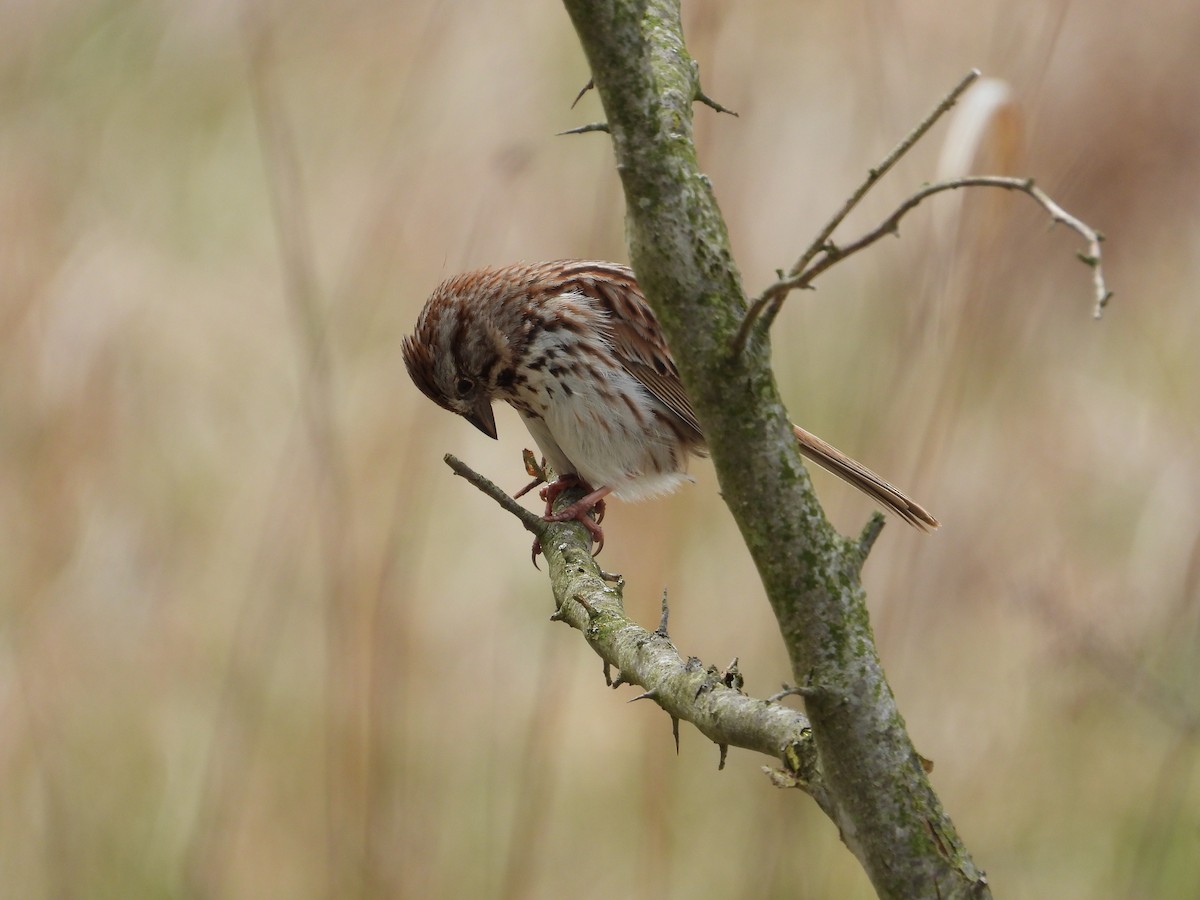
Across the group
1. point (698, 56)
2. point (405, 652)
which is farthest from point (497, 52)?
point (405, 652)

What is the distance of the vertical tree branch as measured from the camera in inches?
42.7

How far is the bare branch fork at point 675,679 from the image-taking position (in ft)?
3.89

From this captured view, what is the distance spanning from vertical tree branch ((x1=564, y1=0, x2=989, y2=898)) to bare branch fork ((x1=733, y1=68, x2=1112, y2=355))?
6 centimetres

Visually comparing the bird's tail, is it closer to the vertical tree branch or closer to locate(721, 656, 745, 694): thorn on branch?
locate(721, 656, 745, 694): thorn on branch

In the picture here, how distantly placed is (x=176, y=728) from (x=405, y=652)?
0.82 m

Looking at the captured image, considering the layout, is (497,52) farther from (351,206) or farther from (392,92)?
(351,206)

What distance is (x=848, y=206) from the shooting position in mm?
966

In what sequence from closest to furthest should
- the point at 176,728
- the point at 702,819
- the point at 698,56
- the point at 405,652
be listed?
the point at 698,56 < the point at 405,652 < the point at 176,728 < the point at 702,819

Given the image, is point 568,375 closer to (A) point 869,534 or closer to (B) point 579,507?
(B) point 579,507

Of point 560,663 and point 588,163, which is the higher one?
point 588,163

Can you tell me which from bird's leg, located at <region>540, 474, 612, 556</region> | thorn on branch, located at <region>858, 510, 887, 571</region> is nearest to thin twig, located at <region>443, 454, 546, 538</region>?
thorn on branch, located at <region>858, 510, 887, 571</region>

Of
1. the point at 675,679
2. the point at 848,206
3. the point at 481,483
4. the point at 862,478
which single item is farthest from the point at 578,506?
the point at 848,206

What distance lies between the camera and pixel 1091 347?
4.25 meters

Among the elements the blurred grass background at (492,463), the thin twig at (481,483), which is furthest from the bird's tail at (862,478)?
the thin twig at (481,483)
